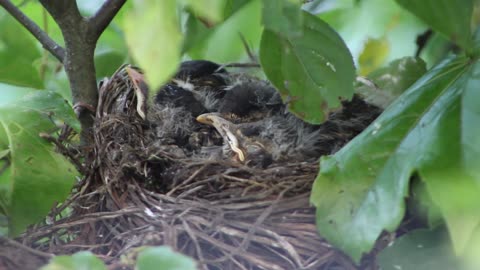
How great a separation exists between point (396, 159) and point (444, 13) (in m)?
0.26

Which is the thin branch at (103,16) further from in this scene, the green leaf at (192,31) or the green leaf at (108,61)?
the green leaf at (108,61)

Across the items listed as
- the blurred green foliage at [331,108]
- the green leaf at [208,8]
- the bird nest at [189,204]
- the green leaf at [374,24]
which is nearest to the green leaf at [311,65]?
the blurred green foliage at [331,108]

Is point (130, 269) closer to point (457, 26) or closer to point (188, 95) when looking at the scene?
point (457, 26)

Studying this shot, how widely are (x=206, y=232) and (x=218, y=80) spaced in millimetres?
660

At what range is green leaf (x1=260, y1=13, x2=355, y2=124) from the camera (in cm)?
128

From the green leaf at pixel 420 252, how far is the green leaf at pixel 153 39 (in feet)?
2.18

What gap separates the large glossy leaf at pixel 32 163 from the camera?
4.63 ft

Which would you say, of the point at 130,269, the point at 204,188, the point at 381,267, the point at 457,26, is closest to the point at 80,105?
the point at 204,188

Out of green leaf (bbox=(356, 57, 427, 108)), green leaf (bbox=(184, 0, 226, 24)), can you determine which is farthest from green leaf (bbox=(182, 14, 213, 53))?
green leaf (bbox=(184, 0, 226, 24))

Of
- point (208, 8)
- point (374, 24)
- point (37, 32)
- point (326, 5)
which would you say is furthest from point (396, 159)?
point (374, 24)

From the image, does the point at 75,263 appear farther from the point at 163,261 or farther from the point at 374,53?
the point at 374,53

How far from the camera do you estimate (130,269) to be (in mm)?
1287

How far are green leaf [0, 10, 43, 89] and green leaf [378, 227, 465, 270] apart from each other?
79 centimetres

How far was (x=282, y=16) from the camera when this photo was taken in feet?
3.02
